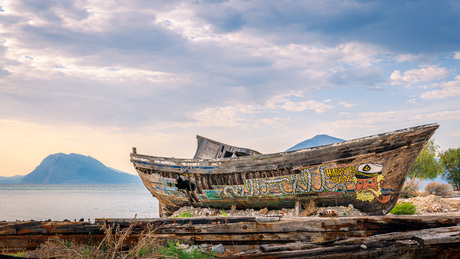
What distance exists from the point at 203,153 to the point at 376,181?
343 inches

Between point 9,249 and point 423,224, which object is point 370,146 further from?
point 9,249

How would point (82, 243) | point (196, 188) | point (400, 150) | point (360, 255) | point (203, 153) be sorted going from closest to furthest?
point (360, 255)
point (82, 243)
point (400, 150)
point (196, 188)
point (203, 153)

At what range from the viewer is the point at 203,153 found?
18.7 metres

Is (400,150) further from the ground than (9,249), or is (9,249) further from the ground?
(400,150)

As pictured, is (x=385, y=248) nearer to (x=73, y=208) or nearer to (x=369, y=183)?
(x=369, y=183)

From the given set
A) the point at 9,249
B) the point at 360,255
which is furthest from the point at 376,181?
the point at 9,249

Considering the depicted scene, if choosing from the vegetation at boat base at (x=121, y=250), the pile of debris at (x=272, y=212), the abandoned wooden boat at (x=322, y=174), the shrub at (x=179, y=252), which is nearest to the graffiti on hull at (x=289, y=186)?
the abandoned wooden boat at (x=322, y=174)

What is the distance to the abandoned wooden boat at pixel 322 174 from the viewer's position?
1280 cm

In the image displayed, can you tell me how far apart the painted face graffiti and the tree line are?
32.1 m

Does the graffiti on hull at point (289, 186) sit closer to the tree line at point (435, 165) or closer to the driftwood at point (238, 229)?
the driftwood at point (238, 229)

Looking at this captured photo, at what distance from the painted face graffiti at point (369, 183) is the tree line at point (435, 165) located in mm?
32101

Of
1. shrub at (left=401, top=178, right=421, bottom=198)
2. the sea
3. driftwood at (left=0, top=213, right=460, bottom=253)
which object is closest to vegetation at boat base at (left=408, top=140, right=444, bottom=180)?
shrub at (left=401, top=178, right=421, bottom=198)

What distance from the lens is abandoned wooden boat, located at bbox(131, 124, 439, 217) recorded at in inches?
504

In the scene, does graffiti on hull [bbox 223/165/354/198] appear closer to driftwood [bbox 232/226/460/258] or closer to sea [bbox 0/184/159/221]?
sea [bbox 0/184/159/221]
